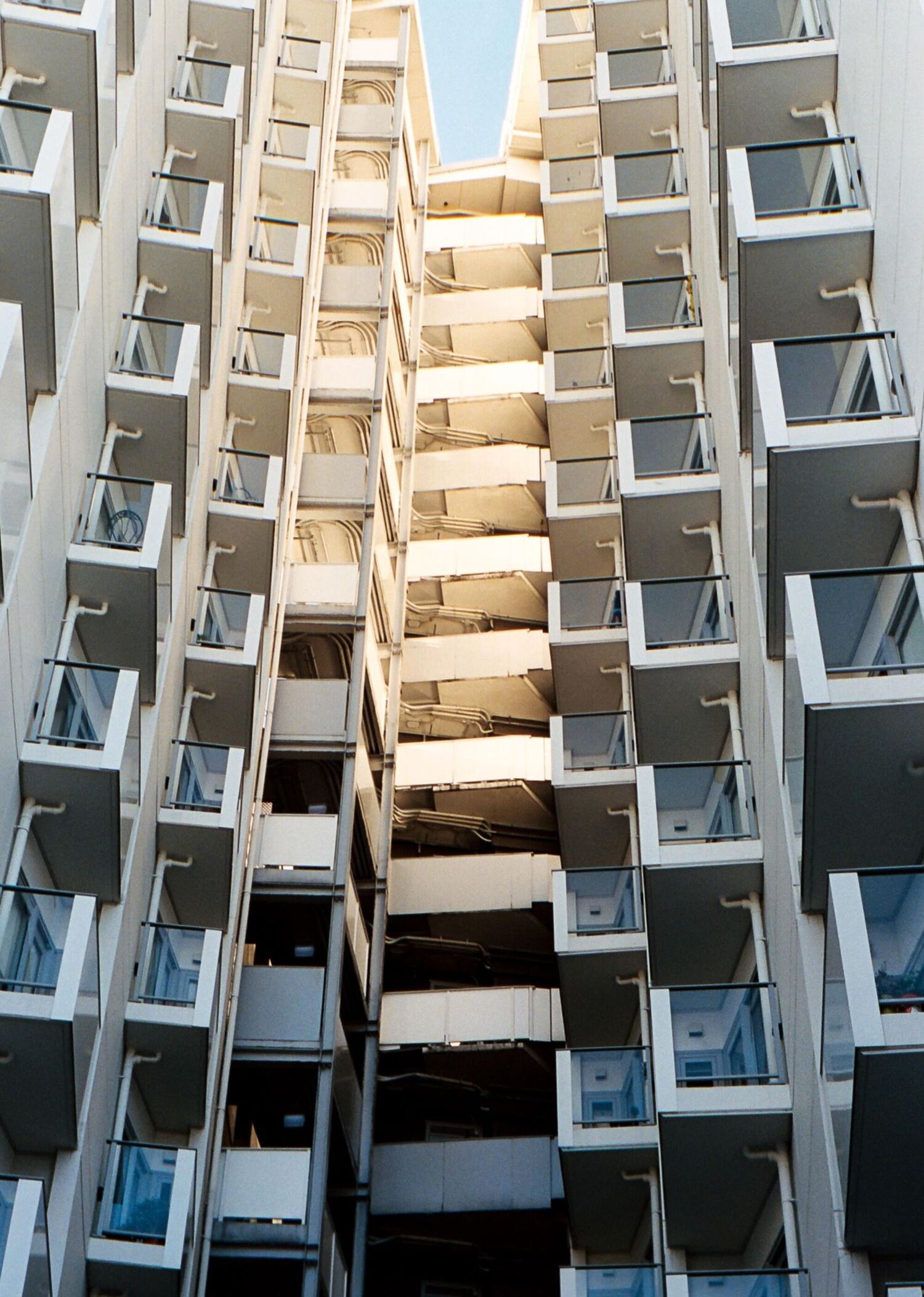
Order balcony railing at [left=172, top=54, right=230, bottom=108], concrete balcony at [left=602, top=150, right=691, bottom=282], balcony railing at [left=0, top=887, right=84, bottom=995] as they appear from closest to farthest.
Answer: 1. balcony railing at [left=0, top=887, right=84, bottom=995]
2. balcony railing at [left=172, top=54, right=230, bottom=108]
3. concrete balcony at [left=602, top=150, right=691, bottom=282]

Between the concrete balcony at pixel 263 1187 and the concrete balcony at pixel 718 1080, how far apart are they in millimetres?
5030

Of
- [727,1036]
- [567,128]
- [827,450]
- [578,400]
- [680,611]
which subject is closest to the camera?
[827,450]

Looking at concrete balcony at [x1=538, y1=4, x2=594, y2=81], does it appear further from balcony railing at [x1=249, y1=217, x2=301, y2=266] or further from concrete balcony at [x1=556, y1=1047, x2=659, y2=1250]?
concrete balcony at [x1=556, y1=1047, x2=659, y2=1250]

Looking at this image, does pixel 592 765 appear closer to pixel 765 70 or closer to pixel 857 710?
pixel 765 70

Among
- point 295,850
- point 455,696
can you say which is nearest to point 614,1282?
point 295,850

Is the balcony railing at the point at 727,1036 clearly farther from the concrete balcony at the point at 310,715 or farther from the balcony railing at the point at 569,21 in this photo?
the balcony railing at the point at 569,21

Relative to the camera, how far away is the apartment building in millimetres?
12422

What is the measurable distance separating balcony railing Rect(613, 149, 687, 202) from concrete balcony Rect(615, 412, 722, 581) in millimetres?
4495

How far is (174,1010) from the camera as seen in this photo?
53.3ft

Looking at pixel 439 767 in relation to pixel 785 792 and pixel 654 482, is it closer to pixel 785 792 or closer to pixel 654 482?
pixel 654 482

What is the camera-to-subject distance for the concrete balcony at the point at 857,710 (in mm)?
10922

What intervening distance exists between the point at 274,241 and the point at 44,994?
45.9ft

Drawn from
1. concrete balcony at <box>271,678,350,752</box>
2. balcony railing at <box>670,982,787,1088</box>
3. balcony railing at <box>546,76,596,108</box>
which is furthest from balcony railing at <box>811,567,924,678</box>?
balcony railing at <box>546,76,596,108</box>

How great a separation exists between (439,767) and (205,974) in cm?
919
